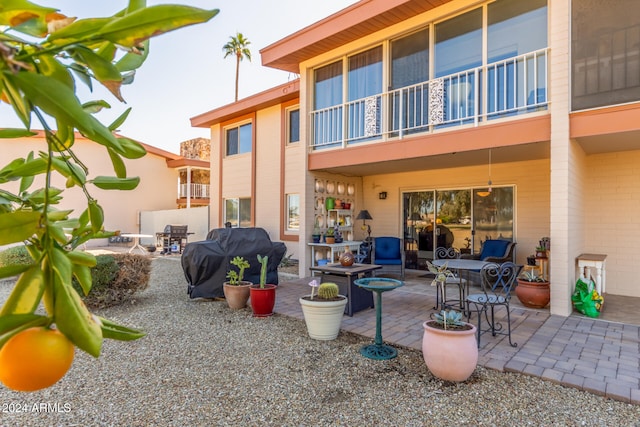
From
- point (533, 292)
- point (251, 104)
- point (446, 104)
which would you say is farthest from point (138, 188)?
point (533, 292)

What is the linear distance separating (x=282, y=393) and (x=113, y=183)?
2777 mm

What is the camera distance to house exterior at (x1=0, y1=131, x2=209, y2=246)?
15.2 meters

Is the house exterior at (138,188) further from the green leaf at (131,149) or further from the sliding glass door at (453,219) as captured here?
the green leaf at (131,149)

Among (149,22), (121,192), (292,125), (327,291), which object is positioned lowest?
(327,291)

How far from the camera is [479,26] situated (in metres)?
6.37

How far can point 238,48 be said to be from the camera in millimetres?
25844

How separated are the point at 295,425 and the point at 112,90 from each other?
8.74ft

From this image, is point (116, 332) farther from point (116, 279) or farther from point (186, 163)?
point (186, 163)

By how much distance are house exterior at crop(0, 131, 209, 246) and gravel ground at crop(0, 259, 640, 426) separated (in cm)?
1307

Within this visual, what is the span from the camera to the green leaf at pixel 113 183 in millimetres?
811

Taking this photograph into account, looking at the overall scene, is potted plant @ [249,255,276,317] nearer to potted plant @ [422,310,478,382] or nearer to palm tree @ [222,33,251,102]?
potted plant @ [422,310,478,382]

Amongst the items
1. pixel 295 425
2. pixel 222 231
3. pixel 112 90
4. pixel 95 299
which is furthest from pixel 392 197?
pixel 112 90

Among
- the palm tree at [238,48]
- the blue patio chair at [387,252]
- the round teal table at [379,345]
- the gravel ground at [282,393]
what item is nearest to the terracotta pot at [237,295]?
the gravel ground at [282,393]

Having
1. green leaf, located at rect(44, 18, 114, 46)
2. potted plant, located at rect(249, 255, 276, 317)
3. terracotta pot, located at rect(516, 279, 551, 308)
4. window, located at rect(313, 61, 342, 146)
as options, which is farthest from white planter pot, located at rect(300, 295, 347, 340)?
window, located at rect(313, 61, 342, 146)
